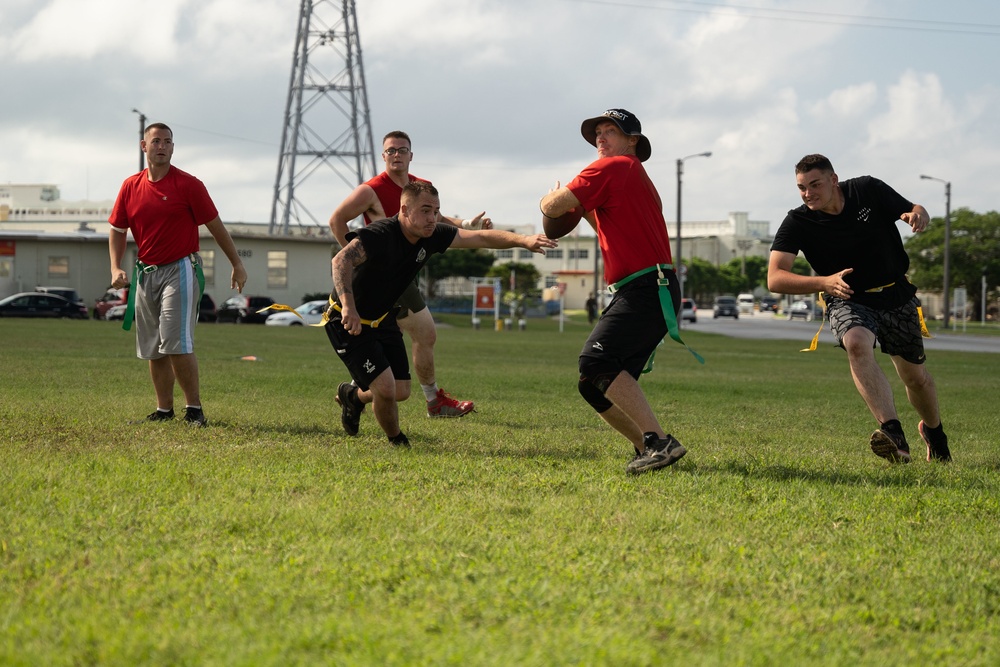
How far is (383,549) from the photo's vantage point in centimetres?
419

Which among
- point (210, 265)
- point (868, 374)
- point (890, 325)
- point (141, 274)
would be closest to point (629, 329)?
point (868, 374)

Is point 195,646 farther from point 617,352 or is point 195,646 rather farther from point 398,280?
point 398,280

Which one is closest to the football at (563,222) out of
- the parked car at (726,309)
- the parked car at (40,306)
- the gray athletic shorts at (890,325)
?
the gray athletic shorts at (890,325)

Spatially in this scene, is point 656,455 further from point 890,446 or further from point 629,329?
point 890,446

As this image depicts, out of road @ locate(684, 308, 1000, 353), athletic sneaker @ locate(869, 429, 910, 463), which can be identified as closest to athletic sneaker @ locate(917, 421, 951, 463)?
athletic sneaker @ locate(869, 429, 910, 463)

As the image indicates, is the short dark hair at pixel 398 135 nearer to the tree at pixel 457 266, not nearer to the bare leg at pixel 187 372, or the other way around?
the bare leg at pixel 187 372

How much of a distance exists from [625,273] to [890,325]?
1918 millimetres

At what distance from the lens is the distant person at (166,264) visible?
26.5 ft

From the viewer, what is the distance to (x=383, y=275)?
23.5ft

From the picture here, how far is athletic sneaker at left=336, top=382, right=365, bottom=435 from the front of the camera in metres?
7.68

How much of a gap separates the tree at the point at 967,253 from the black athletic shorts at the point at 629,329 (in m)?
84.8

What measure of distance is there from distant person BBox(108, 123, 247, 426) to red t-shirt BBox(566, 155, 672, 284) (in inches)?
119

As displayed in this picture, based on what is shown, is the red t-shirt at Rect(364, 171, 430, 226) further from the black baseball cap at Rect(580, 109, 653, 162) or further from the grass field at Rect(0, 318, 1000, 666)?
the black baseball cap at Rect(580, 109, 653, 162)

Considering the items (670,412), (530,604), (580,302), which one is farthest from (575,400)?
(580,302)
